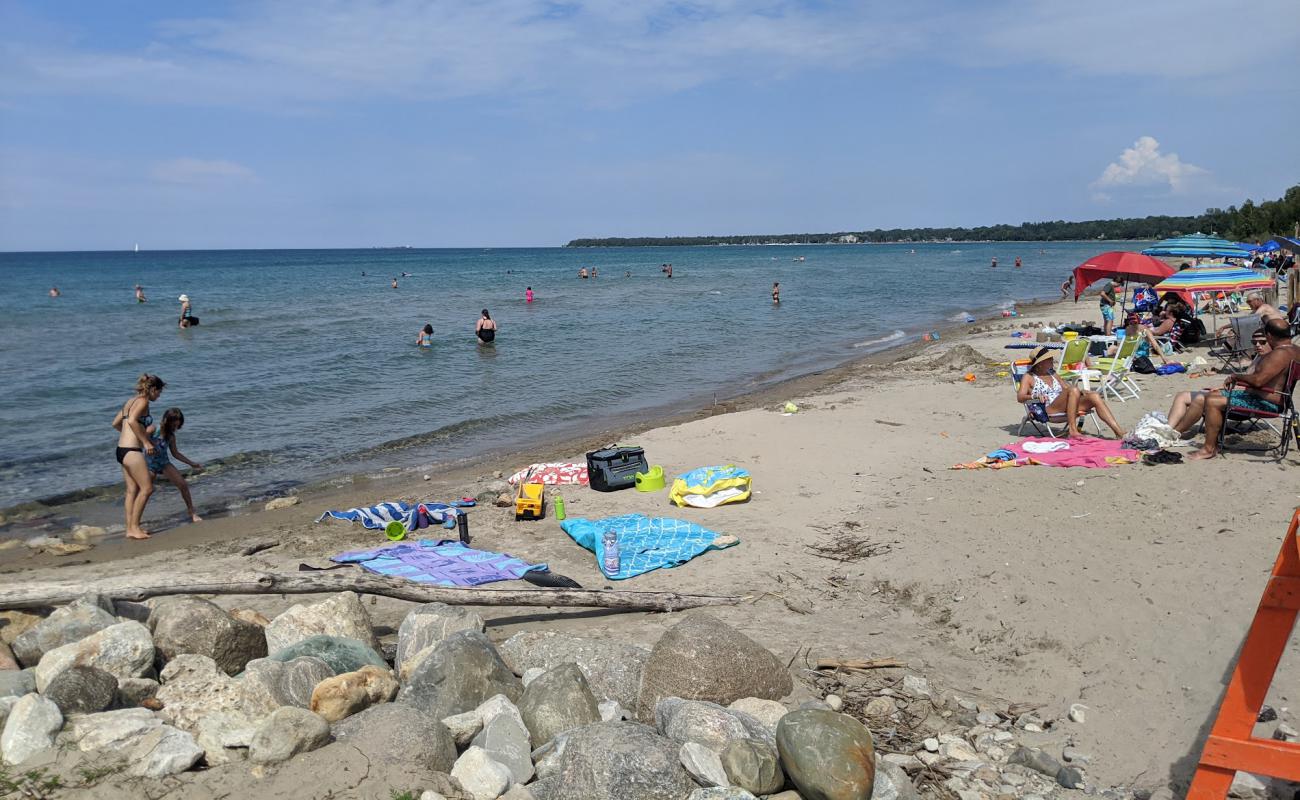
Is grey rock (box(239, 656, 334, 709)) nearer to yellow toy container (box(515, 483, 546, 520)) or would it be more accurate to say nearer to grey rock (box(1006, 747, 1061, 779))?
grey rock (box(1006, 747, 1061, 779))

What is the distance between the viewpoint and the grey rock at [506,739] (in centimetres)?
380

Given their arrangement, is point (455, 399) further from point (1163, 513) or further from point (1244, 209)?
point (1244, 209)

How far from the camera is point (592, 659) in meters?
4.71

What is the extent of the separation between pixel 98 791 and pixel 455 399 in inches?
513

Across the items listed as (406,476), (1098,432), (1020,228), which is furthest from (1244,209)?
(1020,228)

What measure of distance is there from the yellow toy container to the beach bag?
1.27m

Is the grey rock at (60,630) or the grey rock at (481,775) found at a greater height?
the grey rock at (60,630)

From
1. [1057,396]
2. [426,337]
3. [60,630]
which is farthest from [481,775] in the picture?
[426,337]

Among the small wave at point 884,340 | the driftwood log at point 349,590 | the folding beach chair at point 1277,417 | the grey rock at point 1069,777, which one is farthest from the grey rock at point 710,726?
the small wave at point 884,340

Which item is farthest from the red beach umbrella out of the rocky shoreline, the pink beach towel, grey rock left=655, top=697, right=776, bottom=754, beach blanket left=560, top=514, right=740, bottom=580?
grey rock left=655, top=697, right=776, bottom=754

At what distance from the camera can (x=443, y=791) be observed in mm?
3559

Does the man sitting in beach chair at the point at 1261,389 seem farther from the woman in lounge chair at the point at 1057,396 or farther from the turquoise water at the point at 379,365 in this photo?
the turquoise water at the point at 379,365

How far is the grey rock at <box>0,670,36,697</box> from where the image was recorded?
418 cm

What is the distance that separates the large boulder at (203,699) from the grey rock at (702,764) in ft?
6.63
